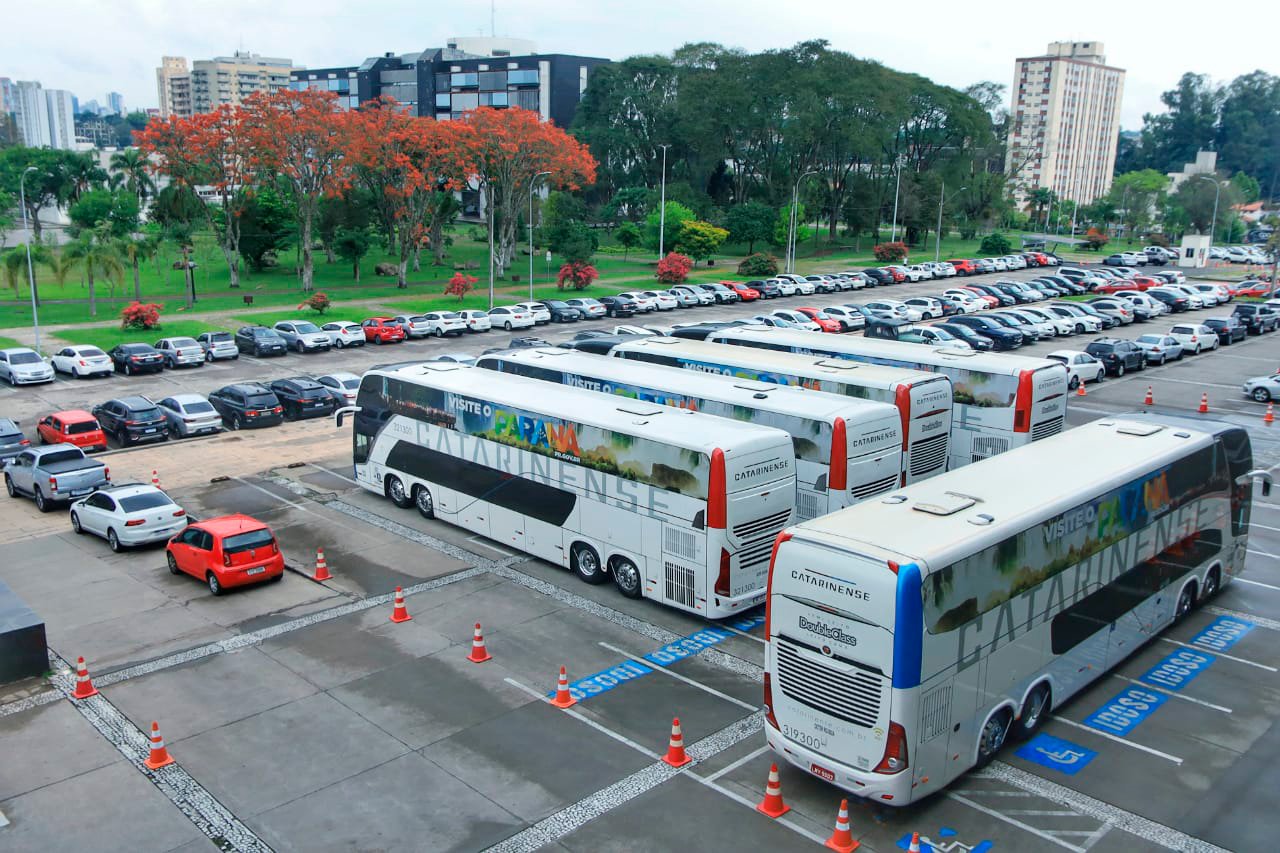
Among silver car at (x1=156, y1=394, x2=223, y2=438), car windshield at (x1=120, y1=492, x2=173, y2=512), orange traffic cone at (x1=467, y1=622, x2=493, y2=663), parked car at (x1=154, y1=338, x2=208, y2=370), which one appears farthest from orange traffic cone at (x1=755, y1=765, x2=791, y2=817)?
parked car at (x1=154, y1=338, x2=208, y2=370)

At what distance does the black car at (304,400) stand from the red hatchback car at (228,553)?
16116 millimetres

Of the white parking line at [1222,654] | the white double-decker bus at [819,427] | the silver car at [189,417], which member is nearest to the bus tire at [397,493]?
the white double-decker bus at [819,427]

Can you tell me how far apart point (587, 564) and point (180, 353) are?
110 ft

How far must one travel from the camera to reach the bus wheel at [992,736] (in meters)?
13.5

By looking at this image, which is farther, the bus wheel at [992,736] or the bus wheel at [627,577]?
the bus wheel at [627,577]

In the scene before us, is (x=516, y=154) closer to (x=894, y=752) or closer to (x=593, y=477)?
(x=593, y=477)

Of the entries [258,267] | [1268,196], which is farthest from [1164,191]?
[258,267]

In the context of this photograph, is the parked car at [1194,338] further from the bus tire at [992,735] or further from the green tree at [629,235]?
the green tree at [629,235]

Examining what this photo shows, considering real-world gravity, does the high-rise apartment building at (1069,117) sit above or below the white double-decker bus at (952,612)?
above

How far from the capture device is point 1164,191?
131m

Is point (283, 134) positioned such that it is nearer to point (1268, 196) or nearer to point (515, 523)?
point (515, 523)

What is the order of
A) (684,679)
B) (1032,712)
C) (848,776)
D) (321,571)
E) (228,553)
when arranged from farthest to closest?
(321,571) < (228,553) < (684,679) < (1032,712) < (848,776)

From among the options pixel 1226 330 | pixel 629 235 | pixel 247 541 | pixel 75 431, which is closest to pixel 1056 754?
pixel 247 541

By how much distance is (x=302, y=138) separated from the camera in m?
62.7
